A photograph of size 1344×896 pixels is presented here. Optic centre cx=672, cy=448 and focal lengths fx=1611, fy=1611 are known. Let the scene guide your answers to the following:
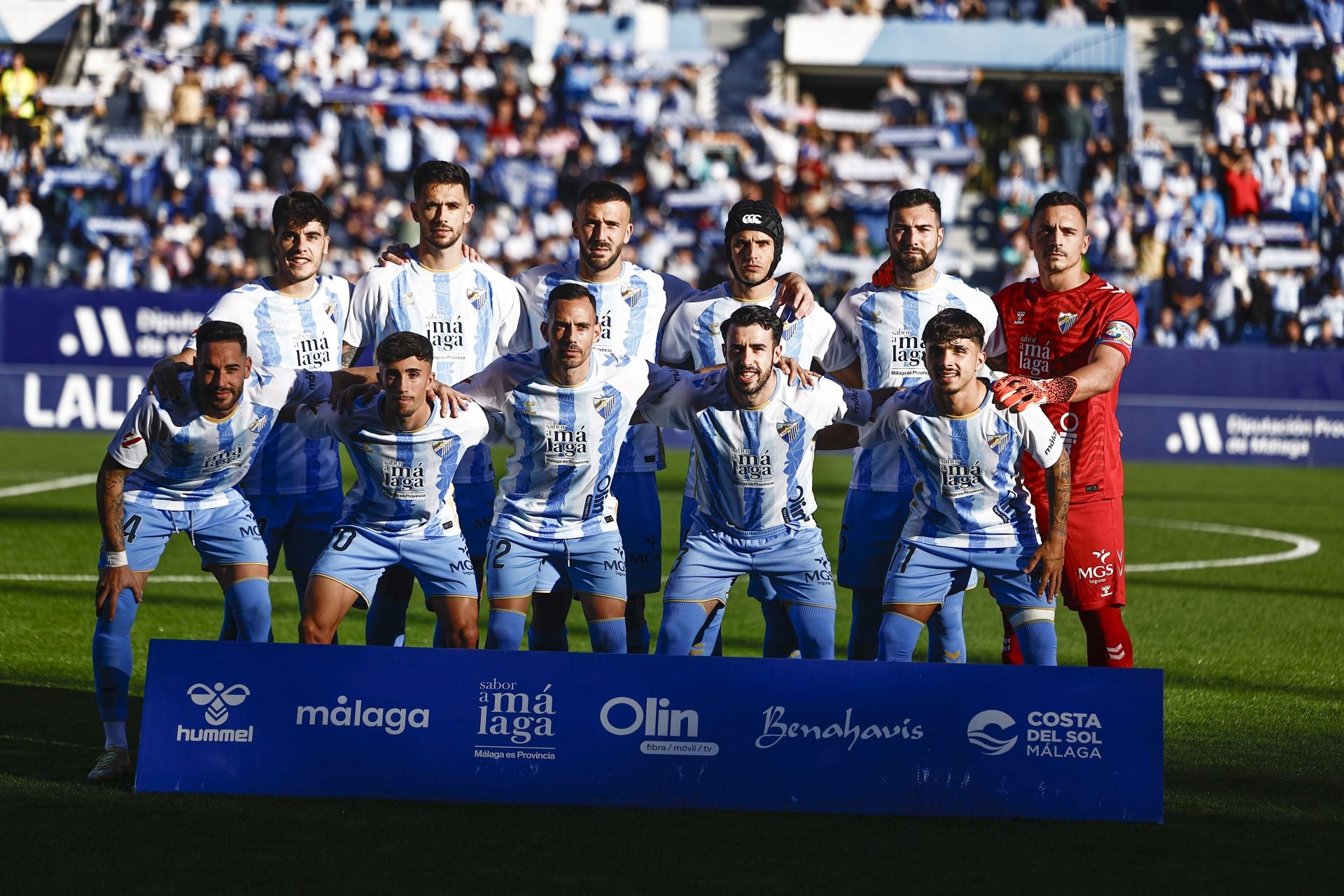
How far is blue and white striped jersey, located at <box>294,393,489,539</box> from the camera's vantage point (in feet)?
20.1

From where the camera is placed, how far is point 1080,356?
6.51 meters

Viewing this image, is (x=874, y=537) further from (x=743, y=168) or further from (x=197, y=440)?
(x=743, y=168)

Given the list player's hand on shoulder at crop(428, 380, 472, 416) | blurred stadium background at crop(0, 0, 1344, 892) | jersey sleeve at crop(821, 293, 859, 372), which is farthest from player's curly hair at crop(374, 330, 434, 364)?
blurred stadium background at crop(0, 0, 1344, 892)

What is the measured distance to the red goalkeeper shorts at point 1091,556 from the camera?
21.3ft

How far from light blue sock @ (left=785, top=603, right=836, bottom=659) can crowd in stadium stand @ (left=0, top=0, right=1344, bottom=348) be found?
1531 centimetres

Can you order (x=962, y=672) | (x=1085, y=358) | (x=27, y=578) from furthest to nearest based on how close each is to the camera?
(x=27, y=578)
(x=1085, y=358)
(x=962, y=672)

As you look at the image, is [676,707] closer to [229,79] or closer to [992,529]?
[992,529]

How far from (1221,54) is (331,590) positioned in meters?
25.0

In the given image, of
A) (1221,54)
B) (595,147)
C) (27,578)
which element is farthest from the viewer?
(1221,54)

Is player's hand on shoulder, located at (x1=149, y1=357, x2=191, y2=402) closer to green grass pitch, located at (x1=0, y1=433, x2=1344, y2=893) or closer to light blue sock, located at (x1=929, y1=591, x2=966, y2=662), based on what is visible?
green grass pitch, located at (x1=0, y1=433, x2=1344, y2=893)

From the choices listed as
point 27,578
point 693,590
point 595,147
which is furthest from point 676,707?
point 595,147

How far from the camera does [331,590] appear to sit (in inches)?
237

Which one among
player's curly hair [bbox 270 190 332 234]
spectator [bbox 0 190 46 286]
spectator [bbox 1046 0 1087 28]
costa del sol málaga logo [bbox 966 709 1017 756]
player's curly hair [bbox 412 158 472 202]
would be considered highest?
spectator [bbox 1046 0 1087 28]

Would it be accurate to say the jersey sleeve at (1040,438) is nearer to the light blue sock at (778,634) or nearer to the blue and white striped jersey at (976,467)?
the blue and white striped jersey at (976,467)
